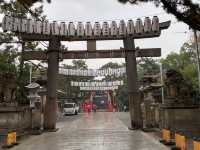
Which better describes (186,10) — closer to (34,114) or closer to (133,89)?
(133,89)

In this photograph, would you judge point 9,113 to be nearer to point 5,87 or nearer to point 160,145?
point 5,87

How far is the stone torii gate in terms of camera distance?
2456 cm

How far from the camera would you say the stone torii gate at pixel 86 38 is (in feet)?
80.6

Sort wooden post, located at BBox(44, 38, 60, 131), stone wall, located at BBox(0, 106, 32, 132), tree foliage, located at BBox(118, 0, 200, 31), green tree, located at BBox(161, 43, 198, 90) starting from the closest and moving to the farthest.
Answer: tree foliage, located at BBox(118, 0, 200, 31) < stone wall, located at BBox(0, 106, 32, 132) < wooden post, located at BBox(44, 38, 60, 131) < green tree, located at BBox(161, 43, 198, 90)

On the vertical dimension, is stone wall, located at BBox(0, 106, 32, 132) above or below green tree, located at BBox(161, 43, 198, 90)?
below

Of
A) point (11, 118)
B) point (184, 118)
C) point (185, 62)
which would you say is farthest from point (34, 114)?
point (185, 62)

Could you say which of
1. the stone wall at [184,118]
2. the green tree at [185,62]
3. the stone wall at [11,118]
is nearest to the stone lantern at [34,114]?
the stone wall at [11,118]

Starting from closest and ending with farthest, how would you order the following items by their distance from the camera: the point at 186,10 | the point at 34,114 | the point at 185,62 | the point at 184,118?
the point at 186,10 → the point at 184,118 → the point at 34,114 → the point at 185,62

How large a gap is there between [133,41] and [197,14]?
1458 cm

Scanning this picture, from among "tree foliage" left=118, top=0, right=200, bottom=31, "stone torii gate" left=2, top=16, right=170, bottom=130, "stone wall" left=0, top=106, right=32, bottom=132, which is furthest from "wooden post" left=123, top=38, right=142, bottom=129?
"tree foliage" left=118, top=0, right=200, bottom=31

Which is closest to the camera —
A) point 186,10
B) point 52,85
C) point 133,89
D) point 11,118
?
point 186,10

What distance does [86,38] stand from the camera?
2564 centimetres

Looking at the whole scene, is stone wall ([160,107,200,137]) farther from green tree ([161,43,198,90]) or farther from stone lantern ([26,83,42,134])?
green tree ([161,43,198,90])

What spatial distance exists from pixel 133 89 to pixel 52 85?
615 centimetres
